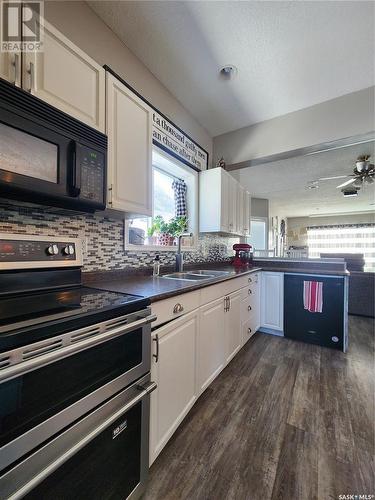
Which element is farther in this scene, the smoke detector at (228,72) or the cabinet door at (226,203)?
the cabinet door at (226,203)

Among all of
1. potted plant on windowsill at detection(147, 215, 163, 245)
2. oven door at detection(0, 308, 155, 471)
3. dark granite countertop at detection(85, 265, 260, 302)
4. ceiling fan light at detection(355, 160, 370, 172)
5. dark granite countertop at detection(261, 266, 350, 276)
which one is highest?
ceiling fan light at detection(355, 160, 370, 172)

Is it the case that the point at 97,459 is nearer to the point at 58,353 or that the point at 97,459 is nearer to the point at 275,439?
the point at 58,353

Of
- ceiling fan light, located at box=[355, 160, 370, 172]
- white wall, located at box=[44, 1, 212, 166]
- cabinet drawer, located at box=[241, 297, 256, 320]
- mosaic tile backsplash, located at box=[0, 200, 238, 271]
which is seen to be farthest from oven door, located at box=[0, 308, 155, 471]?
ceiling fan light, located at box=[355, 160, 370, 172]

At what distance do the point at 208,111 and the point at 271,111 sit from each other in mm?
739

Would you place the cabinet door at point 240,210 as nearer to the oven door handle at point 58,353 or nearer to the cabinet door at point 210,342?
the cabinet door at point 210,342

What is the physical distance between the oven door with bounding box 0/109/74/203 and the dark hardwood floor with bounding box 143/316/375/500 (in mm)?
1462

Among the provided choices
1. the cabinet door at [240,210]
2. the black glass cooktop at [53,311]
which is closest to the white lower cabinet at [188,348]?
the black glass cooktop at [53,311]

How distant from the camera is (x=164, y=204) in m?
2.55

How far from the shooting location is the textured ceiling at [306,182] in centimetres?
345

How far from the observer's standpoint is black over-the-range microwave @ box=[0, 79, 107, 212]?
32.3 inches

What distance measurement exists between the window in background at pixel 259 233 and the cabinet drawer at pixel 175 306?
5.36 m

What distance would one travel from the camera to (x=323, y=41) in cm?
167

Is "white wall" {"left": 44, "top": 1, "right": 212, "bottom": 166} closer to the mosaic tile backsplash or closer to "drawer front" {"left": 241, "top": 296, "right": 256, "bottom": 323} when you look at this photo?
the mosaic tile backsplash

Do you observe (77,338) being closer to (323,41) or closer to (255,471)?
(255,471)
